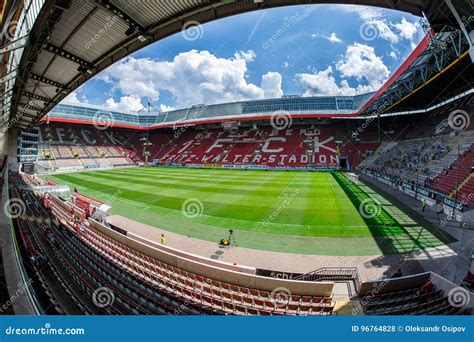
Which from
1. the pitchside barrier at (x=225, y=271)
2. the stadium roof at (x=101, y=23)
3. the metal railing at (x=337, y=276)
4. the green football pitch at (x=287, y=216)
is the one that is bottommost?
the metal railing at (x=337, y=276)

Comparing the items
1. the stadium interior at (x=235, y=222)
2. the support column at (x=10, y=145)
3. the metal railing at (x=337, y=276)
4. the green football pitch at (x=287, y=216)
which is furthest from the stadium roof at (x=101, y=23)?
the support column at (x=10, y=145)

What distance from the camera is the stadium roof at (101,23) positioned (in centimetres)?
715

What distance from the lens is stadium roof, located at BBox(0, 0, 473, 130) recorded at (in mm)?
7148

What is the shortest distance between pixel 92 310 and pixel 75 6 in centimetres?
960

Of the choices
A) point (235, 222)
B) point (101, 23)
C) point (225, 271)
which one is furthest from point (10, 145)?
point (225, 271)

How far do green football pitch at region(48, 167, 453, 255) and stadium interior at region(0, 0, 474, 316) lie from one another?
0.13 m

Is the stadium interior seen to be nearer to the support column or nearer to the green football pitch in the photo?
the green football pitch

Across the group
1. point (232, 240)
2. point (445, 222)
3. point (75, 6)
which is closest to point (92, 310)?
point (232, 240)

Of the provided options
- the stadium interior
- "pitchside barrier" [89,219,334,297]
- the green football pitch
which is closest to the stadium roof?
the stadium interior

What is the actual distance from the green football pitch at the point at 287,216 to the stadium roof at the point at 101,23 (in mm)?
9866

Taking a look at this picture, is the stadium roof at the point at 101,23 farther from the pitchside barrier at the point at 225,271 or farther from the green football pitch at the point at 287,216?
the green football pitch at the point at 287,216

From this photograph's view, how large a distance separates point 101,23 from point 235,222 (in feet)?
40.4

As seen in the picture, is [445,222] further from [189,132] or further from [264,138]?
[189,132]

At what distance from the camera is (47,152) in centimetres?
4803
